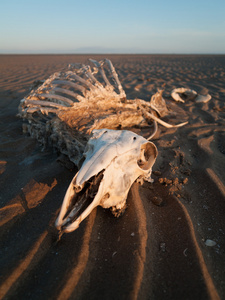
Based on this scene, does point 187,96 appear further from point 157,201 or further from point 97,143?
point 97,143

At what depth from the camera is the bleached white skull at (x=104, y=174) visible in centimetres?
141

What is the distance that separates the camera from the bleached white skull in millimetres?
1407

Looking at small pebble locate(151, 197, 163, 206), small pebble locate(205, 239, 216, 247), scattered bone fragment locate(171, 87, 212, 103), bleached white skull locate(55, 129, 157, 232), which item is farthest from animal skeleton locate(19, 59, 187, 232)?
scattered bone fragment locate(171, 87, 212, 103)

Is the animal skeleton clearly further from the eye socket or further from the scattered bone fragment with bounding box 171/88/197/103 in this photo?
the scattered bone fragment with bounding box 171/88/197/103

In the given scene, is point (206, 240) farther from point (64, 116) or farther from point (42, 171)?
point (64, 116)

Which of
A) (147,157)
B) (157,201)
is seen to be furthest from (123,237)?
(147,157)

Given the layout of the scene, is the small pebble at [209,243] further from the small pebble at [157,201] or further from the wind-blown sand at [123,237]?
the small pebble at [157,201]

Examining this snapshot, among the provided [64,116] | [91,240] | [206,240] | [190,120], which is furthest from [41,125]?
[190,120]

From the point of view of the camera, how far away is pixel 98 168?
4.92 ft

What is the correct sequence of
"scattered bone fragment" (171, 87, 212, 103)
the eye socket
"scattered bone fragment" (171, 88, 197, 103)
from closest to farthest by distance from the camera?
the eye socket < "scattered bone fragment" (171, 87, 212, 103) < "scattered bone fragment" (171, 88, 197, 103)

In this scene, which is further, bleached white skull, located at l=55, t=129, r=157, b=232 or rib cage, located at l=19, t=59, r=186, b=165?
rib cage, located at l=19, t=59, r=186, b=165

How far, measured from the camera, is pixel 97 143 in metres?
1.83

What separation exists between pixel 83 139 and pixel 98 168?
1.10 metres

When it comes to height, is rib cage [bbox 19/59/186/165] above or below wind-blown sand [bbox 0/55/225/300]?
above
